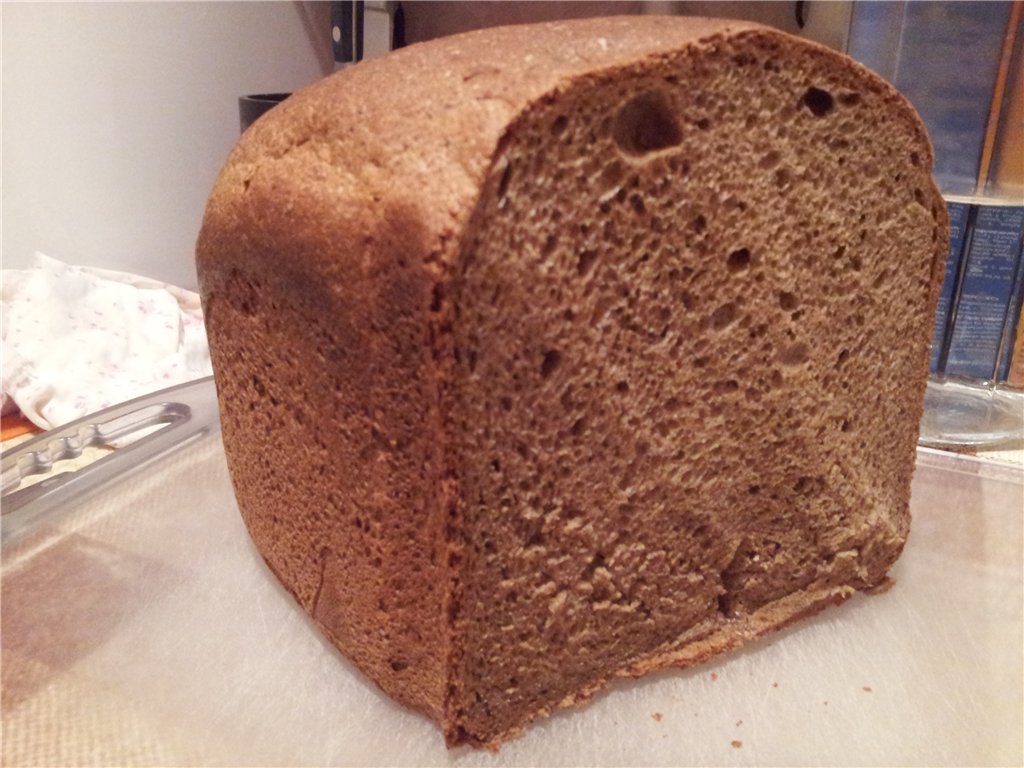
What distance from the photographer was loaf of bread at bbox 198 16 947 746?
0.60 metres

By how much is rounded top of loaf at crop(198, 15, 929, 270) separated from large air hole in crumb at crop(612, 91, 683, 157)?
1.5 inches

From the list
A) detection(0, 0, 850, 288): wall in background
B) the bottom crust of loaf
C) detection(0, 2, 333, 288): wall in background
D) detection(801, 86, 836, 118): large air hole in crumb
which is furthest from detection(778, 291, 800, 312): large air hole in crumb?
detection(0, 2, 333, 288): wall in background

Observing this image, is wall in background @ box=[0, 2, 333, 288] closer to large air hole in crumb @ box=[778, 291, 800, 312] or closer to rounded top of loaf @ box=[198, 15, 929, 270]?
rounded top of loaf @ box=[198, 15, 929, 270]

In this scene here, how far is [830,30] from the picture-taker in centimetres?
162

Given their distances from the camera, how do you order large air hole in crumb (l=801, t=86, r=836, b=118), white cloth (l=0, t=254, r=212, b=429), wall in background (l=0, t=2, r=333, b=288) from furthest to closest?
wall in background (l=0, t=2, r=333, b=288), white cloth (l=0, t=254, r=212, b=429), large air hole in crumb (l=801, t=86, r=836, b=118)

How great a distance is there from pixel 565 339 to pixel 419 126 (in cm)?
20

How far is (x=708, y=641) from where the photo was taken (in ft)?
2.94

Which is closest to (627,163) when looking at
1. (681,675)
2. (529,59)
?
(529,59)

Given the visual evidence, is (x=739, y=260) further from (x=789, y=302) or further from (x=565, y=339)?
(x=565, y=339)

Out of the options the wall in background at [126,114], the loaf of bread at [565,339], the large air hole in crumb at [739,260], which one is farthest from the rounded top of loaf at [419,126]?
the wall in background at [126,114]

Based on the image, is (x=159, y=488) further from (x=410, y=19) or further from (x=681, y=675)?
(x=410, y=19)

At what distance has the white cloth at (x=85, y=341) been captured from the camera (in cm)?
131

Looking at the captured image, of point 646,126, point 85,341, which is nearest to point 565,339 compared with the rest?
point 646,126

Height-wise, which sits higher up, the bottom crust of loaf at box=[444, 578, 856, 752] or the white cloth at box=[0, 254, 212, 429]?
the white cloth at box=[0, 254, 212, 429]
